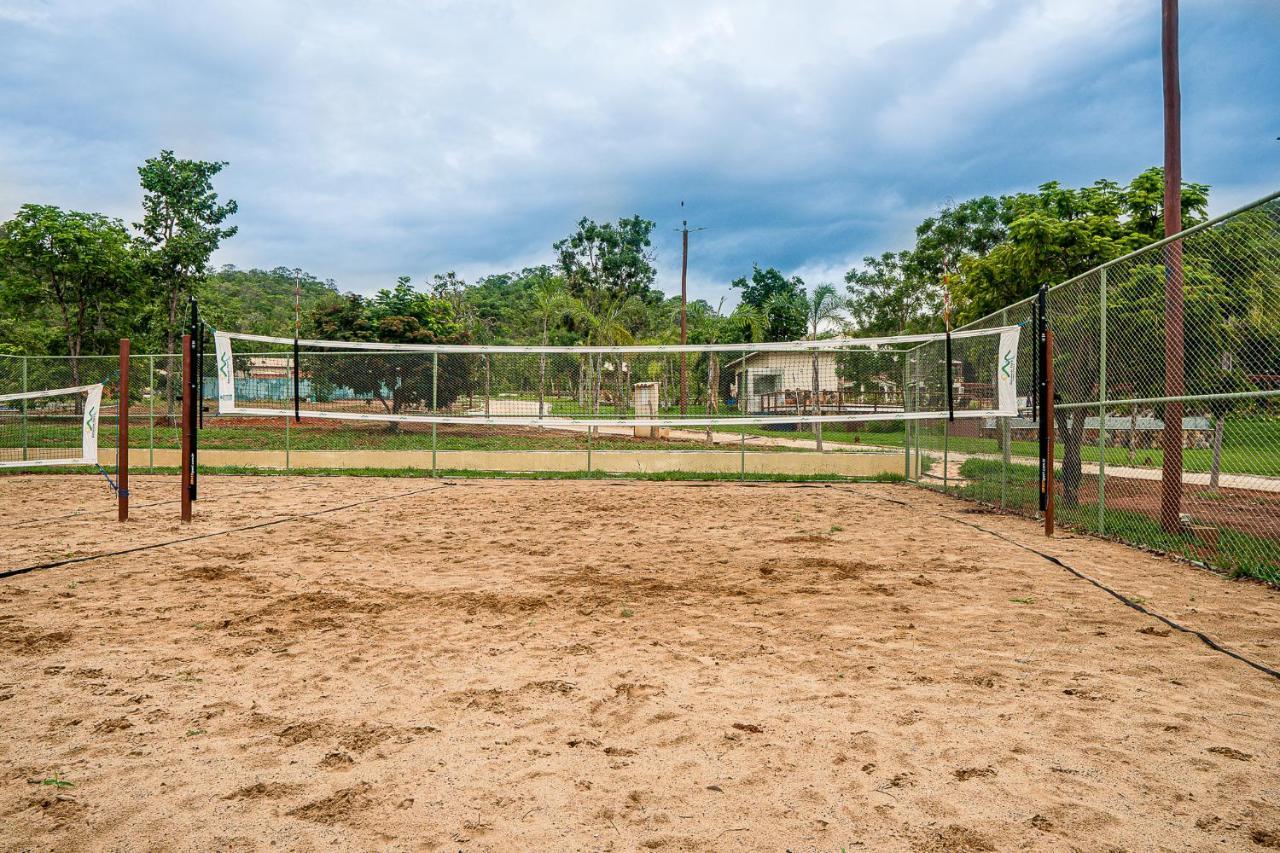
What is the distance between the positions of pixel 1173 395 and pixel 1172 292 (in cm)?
92

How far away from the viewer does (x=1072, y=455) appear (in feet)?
28.9

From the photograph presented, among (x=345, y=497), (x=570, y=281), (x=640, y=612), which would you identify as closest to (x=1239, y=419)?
(x=640, y=612)

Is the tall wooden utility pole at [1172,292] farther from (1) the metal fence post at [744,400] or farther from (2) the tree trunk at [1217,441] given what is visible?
(1) the metal fence post at [744,400]

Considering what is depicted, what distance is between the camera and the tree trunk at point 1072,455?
8.65 metres

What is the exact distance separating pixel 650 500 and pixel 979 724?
7.95m

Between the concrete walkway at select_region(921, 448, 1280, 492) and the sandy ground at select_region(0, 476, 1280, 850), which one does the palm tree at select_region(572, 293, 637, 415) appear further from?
the sandy ground at select_region(0, 476, 1280, 850)

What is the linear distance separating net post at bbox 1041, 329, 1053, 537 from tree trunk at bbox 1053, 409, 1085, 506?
4.15ft

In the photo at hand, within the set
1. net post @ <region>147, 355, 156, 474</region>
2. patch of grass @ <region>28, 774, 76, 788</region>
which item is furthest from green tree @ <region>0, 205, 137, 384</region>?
patch of grass @ <region>28, 774, 76, 788</region>

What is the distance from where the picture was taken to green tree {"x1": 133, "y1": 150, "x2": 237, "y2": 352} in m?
24.0

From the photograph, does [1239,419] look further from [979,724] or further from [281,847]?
[281,847]

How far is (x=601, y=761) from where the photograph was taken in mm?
2727

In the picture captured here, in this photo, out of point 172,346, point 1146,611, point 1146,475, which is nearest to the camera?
point 1146,611

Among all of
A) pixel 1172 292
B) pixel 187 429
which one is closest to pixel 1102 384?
pixel 1172 292

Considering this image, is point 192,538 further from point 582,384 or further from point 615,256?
point 615,256
